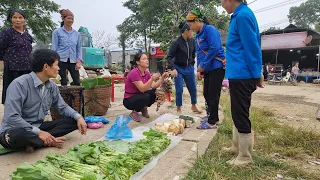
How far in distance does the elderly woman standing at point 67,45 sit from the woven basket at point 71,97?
74 centimetres

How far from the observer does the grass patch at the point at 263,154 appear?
260cm

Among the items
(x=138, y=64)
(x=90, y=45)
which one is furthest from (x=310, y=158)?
(x=90, y=45)

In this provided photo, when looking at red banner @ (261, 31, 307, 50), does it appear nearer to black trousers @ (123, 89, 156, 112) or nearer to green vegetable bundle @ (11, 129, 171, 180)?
black trousers @ (123, 89, 156, 112)

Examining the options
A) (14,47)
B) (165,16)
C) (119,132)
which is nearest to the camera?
(119,132)

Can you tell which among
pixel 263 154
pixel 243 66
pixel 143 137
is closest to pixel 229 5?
pixel 243 66

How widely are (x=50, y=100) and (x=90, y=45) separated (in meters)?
14.6

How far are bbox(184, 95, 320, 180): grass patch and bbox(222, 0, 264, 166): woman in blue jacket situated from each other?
0.19m

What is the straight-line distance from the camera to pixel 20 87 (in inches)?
115

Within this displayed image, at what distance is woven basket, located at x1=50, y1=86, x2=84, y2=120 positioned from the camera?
4207mm

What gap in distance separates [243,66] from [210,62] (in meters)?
1.31

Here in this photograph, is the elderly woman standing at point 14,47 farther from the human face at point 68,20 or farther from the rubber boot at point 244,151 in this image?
the rubber boot at point 244,151

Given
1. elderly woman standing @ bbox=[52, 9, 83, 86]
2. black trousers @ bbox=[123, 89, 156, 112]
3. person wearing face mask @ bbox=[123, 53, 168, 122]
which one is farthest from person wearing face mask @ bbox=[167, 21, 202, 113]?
elderly woman standing @ bbox=[52, 9, 83, 86]

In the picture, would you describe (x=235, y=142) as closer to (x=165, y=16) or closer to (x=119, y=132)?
(x=119, y=132)

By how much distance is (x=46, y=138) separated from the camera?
9.75ft
